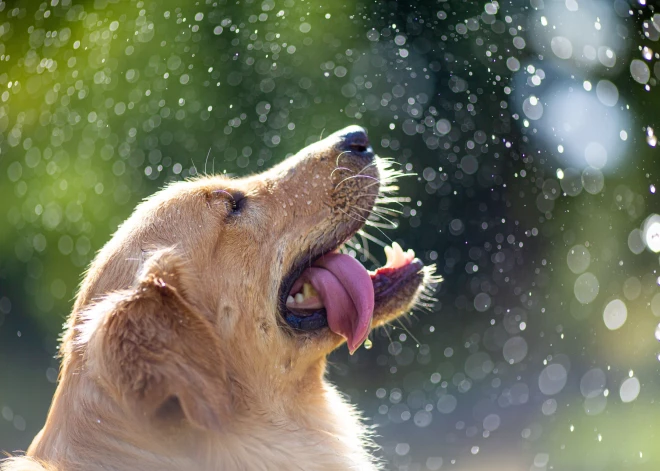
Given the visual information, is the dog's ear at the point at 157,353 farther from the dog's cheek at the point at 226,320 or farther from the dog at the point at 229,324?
the dog's cheek at the point at 226,320

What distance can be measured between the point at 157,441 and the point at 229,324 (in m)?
0.59

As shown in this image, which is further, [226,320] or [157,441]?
[226,320]

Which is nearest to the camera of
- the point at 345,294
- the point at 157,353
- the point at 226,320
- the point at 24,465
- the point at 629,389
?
the point at 157,353

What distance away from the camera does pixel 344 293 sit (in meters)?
3.36

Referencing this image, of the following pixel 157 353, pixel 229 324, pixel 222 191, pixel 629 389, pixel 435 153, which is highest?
pixel 222 191

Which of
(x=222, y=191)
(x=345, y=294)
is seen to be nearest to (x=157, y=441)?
(x=345, y=294)

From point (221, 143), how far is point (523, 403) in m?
3.58

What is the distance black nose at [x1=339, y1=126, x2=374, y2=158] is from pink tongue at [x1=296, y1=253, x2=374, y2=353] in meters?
0.53

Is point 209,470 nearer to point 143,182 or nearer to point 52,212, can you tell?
point 143,182

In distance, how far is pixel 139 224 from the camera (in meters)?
3.16

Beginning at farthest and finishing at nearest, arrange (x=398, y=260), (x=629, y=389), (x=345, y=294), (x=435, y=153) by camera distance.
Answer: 1. (x=435, y=153)
2. (x=629, y=389)
3. (x=398, y=260)
4. (x=345, y=294)

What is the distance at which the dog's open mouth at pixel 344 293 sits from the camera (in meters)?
3.30

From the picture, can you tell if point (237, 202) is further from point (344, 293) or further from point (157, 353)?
point (157, 353)

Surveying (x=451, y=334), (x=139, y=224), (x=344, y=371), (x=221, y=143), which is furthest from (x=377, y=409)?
(x=139, y=224)
